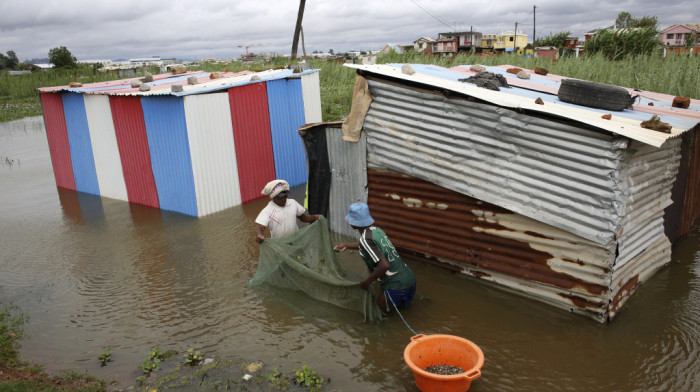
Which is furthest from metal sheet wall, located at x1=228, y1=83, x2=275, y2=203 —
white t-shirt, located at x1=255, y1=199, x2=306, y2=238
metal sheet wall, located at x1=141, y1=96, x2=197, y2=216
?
white t-shirt, located at x1=255, y1=199, x2=306, y2=238

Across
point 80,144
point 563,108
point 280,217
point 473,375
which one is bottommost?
point 473,375

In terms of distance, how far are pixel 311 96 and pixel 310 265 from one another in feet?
23.4

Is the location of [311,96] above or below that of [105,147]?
above

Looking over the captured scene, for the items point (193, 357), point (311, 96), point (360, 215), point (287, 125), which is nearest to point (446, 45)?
point (311, 96)

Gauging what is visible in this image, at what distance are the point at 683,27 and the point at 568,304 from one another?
74.9 m

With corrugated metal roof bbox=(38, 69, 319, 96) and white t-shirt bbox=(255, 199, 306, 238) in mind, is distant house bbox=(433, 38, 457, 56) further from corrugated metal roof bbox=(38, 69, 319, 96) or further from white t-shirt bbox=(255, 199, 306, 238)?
white t-shirt bbox=(255, 199, 306, 238)

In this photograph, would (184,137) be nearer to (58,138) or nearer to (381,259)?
(58,138)

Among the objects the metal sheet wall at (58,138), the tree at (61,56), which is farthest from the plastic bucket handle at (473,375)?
the tree at (61,56)

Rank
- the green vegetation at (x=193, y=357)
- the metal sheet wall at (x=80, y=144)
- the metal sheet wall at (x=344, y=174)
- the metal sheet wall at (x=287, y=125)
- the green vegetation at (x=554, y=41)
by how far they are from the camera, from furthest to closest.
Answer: the green vegetation at (x=554, y=41) < the metal sheet wall at (x=80, y=144) < the metal sheet wall at (x=287, y=125) < the metal sheet wall at (x=344, y=174) < the green vegetation at (x=193, y=357)

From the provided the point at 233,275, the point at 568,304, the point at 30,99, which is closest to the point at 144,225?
the point at 233,275

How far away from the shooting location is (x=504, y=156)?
221 inches

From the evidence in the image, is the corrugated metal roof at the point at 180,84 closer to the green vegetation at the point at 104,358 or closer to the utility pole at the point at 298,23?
the green vegetation at the point at 104,358

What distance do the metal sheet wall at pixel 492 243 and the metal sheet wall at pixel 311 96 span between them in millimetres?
5398

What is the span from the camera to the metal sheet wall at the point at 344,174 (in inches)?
287
